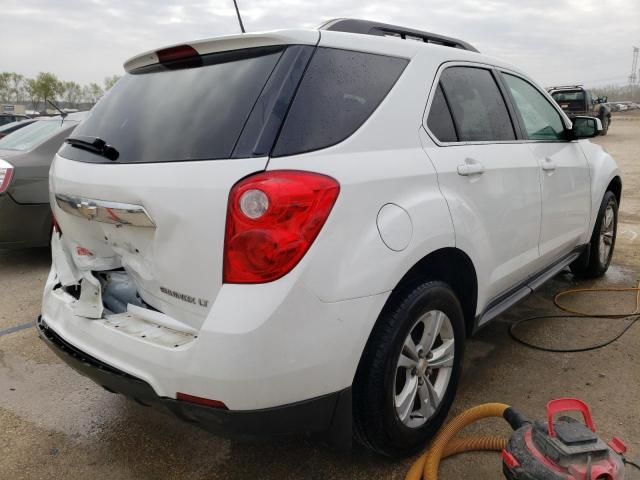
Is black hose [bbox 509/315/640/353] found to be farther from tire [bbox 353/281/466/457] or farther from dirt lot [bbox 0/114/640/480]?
tire [bbox 353/281/466/457]

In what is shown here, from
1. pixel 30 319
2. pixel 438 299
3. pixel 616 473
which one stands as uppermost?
pixel 438 299

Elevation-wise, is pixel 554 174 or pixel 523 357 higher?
pixel 554 174

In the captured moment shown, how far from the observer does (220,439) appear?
2.45 metres

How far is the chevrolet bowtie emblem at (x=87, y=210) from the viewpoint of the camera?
2.02 m

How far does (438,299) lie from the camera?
221 cm

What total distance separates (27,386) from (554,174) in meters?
3.33

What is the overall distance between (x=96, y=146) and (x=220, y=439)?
1.40 m

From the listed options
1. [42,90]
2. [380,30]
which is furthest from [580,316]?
[42,90]

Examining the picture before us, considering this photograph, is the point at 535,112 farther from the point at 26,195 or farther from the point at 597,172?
the point at 26,195

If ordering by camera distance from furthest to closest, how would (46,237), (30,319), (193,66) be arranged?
(46,237), (30,319), (193,66)

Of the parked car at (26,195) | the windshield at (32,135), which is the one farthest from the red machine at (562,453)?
the windshield at (32,135)

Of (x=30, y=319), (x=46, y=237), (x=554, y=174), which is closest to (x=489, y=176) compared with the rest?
(x=554, y=174)

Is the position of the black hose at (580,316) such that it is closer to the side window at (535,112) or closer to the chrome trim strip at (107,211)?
the side window at (535,112)

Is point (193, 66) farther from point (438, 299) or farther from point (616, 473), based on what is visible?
point (616, 473)
